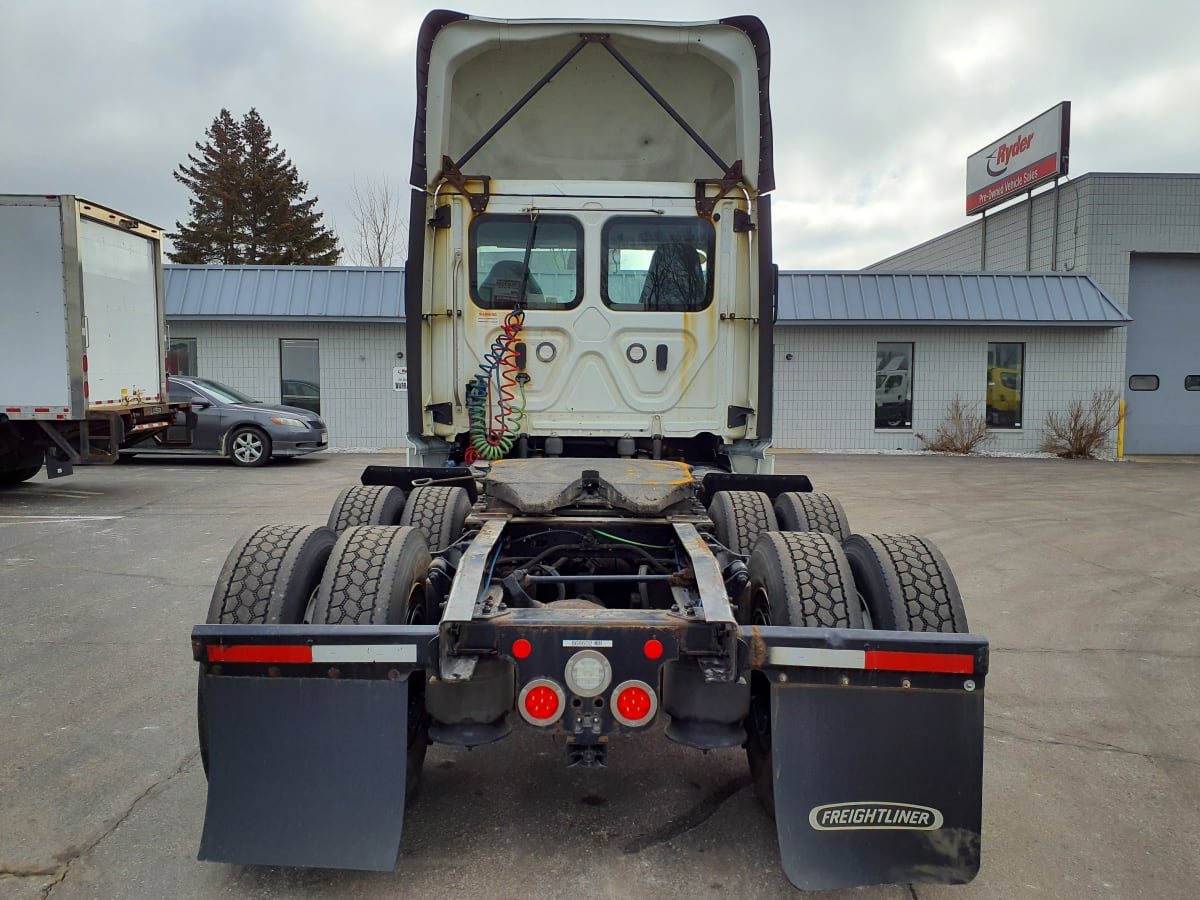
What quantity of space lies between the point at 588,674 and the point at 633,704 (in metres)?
0.16

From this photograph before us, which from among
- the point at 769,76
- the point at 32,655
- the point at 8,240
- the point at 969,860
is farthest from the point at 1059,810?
the point at 8,240

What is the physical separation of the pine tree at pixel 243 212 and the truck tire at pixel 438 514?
122 ft

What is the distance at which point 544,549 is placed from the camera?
3785 millimetres

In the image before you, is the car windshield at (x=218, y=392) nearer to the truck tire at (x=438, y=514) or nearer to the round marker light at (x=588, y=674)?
the truck tire at (x=438, y=514)

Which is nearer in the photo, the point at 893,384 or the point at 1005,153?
the point at 893,384

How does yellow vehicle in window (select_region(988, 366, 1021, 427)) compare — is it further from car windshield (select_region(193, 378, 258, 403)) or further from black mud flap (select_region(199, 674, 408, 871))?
black mud flap (select_region(199, 674, 408, 871))

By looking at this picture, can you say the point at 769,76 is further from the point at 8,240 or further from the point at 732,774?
the point at 8,240

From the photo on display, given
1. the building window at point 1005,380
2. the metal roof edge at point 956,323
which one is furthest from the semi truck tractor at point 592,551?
the building window at point 1005,380

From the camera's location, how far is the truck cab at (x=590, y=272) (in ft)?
16.6

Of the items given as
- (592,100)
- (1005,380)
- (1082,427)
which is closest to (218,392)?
(592,100)

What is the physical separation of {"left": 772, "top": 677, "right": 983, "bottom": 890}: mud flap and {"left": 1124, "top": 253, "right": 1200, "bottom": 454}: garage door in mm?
19410

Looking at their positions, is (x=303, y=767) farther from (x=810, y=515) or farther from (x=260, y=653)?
(x=810, y=515)

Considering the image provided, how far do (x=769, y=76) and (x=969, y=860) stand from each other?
421 centimetres

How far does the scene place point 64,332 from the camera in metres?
9.88
